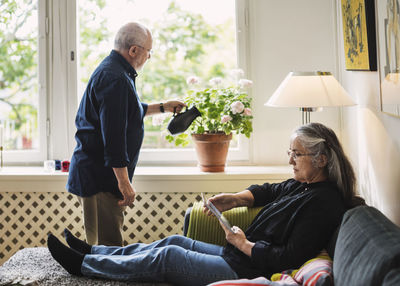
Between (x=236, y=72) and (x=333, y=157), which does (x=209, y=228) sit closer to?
(x=333, y=157)

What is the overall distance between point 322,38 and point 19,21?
2189mm

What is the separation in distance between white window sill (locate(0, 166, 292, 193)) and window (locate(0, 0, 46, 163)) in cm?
36

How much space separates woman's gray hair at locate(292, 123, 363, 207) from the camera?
2.07 m

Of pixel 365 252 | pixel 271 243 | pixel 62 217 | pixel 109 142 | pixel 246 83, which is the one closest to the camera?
pixel 365 252

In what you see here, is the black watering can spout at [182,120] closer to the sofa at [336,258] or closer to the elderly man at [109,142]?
the elderly man at [109,142]

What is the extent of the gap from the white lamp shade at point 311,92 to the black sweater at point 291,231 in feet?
1.60

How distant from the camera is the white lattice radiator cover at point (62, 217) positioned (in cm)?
329

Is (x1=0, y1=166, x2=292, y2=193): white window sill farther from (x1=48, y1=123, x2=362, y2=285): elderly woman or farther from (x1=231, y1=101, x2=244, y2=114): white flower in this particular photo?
(x1=48, y1=123, x2=362, y2=285): elderly woman

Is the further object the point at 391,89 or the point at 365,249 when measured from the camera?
the point at 391,89

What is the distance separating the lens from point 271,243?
6.77 ft

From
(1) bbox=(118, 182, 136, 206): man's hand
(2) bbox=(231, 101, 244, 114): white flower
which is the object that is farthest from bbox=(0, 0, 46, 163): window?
(2) bbox=(231, 101, 244, 114): white flower

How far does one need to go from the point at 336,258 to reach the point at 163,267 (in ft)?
2.36

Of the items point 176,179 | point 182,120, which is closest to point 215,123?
point 182,120

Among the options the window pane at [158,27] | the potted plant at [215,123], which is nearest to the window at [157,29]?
the window pane at [158,27]
